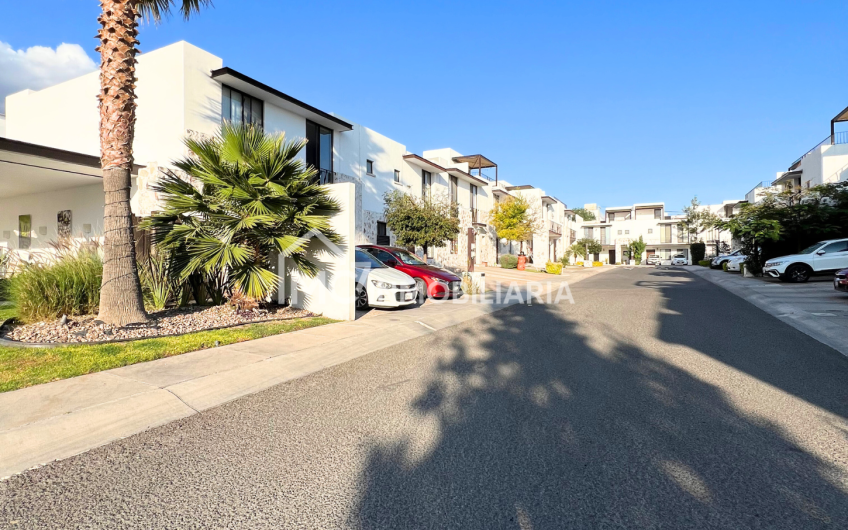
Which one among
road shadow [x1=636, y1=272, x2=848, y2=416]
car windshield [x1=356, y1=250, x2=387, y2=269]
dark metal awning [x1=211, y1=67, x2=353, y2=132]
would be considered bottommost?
road shadow [x1=636, y1=272, x2=848, y2=416]

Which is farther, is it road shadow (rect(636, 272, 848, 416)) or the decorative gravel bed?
the decorative gravel bed

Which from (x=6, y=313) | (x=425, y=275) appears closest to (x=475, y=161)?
(x=425, y=275)

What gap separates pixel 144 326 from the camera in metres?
7.43

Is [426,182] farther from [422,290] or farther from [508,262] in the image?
[422,290]

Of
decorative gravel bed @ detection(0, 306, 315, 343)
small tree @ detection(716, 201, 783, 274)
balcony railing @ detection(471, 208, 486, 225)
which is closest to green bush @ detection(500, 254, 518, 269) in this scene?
balcony railing @ detection(471, 208, 486, 225)

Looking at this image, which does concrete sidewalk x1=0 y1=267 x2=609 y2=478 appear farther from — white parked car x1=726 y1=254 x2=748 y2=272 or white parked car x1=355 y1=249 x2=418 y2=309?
white parked car x1=726 y1=254 x2=748 y2=272

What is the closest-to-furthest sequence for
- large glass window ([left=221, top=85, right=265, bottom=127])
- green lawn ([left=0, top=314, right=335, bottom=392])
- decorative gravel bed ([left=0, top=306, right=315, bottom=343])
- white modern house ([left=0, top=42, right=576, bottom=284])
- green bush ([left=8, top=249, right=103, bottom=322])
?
green lawn ([left=0, top=314, right=335, bottom=392]) < decorative gravel bed ([left=0, top=306, right=315, bottom=343]) < green bush ([left=8, top=249, right=103, bottom=322]) < white modern house ([left=0, top=42, right=576, bottom=284]) < large glass window ([left=221, top=85, right=265, bottom=127])

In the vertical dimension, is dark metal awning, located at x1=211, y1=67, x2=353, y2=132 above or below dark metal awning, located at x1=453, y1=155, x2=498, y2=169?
below

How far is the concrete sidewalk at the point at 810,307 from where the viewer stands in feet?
26.3

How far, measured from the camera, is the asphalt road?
2.64m

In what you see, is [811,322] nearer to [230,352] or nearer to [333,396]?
[333,396]

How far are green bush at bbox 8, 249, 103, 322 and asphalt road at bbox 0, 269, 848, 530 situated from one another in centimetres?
506

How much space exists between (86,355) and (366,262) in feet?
22.9

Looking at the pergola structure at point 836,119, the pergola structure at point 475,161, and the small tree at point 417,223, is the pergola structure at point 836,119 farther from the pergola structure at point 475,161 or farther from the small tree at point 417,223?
the small tree at point 417,223
